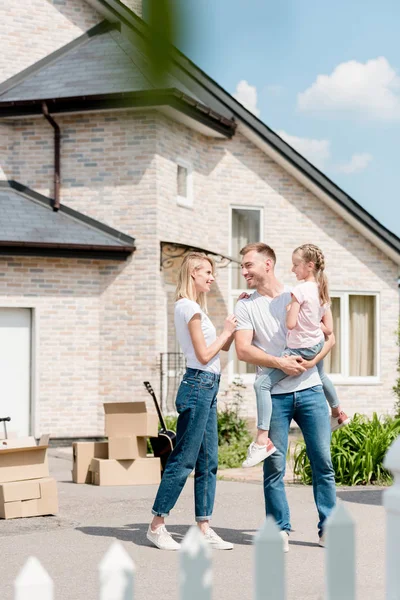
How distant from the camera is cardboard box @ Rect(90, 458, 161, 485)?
403 inches

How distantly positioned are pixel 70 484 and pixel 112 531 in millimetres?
3306

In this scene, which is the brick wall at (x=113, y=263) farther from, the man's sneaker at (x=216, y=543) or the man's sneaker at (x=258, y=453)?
the man's sneaker at (x=258, y=453)

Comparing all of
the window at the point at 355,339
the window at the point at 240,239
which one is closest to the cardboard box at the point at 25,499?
the window at the point at 240,239

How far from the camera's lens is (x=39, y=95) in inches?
666

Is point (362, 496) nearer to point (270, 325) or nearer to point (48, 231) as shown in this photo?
point (270, 325)

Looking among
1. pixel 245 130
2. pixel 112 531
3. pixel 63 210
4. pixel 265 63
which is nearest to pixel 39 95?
pixel 63 210

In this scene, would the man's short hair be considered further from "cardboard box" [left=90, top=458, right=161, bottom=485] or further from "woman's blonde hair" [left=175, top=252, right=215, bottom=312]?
"cardboard box" [left=90, top=458, right=161, bottom=485]

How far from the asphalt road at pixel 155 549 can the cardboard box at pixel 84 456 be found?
0.23m

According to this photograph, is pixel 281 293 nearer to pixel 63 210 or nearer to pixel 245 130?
pixel 63 210

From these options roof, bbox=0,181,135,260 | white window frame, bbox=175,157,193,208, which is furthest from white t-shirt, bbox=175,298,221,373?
white window frame, bbox=175,157,193,208

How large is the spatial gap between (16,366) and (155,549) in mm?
10079

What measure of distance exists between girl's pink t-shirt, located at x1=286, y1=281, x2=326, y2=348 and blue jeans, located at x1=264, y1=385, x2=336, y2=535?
33 centimetres

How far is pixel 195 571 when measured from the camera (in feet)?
6.17

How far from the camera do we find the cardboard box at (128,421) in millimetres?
10320
